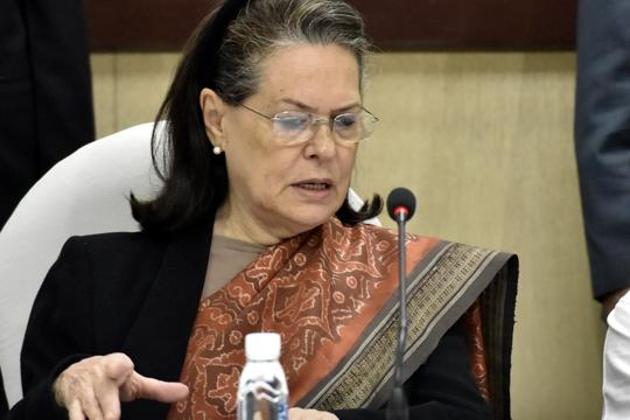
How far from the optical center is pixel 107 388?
181 cm

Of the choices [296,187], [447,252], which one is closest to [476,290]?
[447,252]

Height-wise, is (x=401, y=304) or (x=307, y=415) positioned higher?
(x=401, y=304)

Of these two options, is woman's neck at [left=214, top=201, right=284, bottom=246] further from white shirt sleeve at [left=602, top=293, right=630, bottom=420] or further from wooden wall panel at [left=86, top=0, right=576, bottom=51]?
wooden wall panel at [left=86, top=0, right=576, bottom=51]

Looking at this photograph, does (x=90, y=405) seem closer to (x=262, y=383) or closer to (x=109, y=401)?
(x=109, y=401)

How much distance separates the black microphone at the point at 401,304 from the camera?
1.67 m

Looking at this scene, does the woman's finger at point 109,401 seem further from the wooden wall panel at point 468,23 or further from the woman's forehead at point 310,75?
the wooden wall panel at point 468,23

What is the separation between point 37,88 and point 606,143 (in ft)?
4.13

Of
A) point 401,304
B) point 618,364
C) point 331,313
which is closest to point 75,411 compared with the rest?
point 401,304

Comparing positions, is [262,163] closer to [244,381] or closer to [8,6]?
[244,381]

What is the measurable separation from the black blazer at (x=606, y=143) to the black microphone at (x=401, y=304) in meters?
0.91

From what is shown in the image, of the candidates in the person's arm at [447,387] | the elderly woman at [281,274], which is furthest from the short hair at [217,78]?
the person's arm at [447,387]

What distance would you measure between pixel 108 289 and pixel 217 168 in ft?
1.02

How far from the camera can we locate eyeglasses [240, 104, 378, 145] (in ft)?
7.36

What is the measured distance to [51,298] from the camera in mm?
2342
